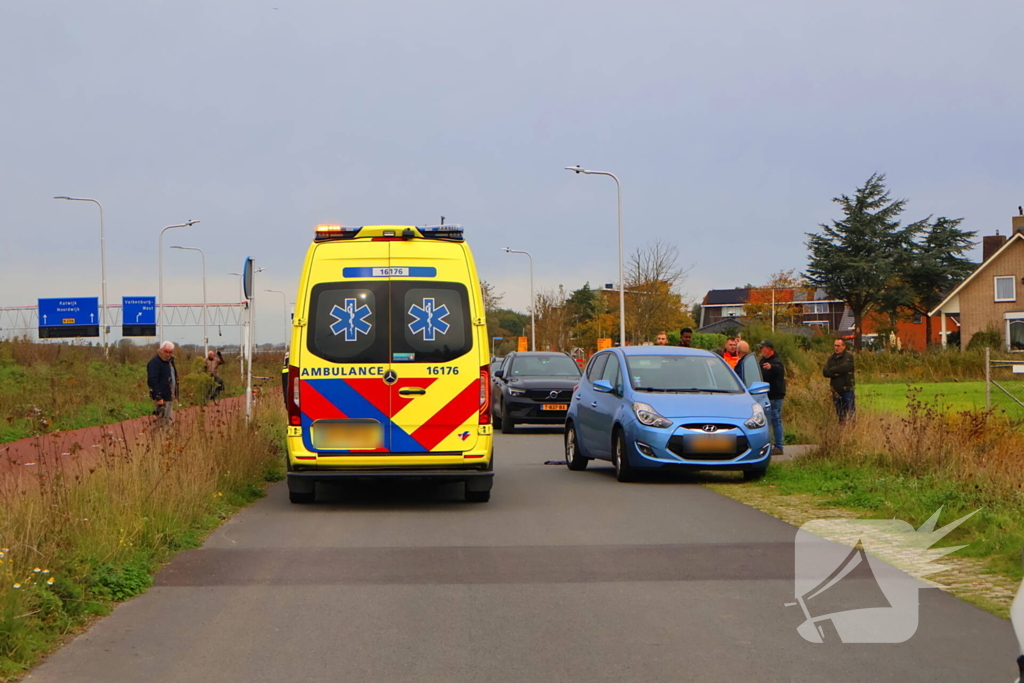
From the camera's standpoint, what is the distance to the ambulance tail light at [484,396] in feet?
36.0

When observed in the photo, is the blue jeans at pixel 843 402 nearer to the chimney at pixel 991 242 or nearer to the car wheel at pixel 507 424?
the car wheel at pixel 507 424

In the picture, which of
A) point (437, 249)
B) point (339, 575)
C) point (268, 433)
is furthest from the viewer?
point (268, 433)

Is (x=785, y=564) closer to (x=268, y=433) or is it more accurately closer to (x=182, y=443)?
(x=182, y=443)

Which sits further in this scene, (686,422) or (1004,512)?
(686,422)

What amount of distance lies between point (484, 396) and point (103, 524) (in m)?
4.00

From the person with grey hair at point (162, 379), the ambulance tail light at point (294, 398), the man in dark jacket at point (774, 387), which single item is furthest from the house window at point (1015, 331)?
the ambulance tail light at point (294, 398)

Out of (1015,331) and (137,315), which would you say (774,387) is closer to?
(1015,331)

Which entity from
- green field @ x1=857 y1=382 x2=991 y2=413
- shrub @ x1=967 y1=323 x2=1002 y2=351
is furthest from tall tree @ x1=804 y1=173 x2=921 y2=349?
green field @ x1=857 y1=382 x2=991 y2=413

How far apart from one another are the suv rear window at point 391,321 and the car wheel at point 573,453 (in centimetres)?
494

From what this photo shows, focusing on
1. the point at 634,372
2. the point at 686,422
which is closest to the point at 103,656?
the point at 686,422

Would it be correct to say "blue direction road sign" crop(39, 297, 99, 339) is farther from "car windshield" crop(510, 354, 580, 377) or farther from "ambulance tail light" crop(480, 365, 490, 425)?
"ambulance tail light" crop(480, 365, 490, 425)

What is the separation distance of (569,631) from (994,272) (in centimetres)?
6429

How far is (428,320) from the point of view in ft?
36.3

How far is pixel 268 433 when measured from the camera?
52.6ft
